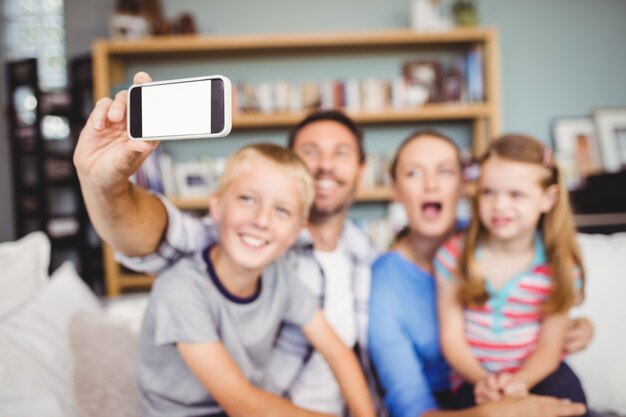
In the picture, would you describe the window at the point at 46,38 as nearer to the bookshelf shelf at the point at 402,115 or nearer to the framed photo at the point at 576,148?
the bookshelf shelf at the point at 402,115

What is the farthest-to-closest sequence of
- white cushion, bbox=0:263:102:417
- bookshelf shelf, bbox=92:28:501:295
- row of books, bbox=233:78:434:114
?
row of books, bbox=233:78:434:114 < bookshelf shelf, bbox=92:28:501:295 < white cushion, bbox=0:263:102:417

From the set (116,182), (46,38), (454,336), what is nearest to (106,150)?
(116,182)

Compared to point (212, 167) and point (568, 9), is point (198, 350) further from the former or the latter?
point (568, 9)

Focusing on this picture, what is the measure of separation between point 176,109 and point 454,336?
94cm

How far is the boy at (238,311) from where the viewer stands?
0.95m

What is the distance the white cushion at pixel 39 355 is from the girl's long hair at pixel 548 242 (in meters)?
0.91

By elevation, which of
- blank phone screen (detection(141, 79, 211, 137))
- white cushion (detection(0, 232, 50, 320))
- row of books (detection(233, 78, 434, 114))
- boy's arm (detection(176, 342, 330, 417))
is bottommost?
boy's arm (detection(176, 342, 330, 417))

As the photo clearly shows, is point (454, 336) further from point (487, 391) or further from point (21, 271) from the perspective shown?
point (21, 271)

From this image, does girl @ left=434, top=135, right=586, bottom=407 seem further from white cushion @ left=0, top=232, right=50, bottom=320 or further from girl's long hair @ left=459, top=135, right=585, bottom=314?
white cushion @ left=0, top=232, right=50, bottom=320

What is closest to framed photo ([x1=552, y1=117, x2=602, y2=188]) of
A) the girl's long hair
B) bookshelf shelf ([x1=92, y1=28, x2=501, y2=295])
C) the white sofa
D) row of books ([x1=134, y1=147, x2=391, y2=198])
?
bookshelf shelf ([x1=92, y1=28, x2=501, y2=295])

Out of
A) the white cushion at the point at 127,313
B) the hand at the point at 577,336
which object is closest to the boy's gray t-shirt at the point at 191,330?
the white cushion at the point at 127,313

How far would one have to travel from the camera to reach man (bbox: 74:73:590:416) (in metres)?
0.74

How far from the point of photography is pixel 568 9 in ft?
11.5

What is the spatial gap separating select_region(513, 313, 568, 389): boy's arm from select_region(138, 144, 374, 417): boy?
37 cm
